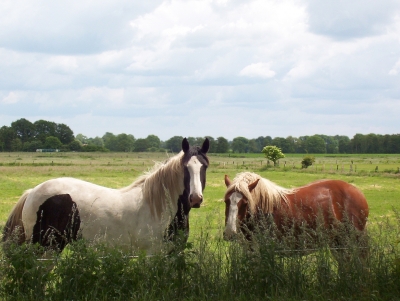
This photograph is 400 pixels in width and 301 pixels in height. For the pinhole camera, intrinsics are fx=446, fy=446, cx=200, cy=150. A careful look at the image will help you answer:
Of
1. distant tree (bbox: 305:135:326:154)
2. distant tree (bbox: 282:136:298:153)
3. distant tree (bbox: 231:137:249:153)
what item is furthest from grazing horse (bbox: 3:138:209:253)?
distant tree (bbox: 305:135:326:154)

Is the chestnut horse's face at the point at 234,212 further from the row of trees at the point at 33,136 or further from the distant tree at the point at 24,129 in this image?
the distant tree at the point at 24,129

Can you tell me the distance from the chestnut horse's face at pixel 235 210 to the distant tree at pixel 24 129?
346 ft

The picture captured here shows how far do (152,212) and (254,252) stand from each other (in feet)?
4.86

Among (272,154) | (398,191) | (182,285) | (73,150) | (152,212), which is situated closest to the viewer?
(182,285)

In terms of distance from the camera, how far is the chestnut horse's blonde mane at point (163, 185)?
6047 millimetres

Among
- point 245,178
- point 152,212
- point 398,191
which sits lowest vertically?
point 398,191

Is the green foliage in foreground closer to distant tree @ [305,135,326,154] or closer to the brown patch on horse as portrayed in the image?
the brown patch on horse

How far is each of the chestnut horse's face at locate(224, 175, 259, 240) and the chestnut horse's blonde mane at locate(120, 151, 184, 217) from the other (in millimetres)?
778

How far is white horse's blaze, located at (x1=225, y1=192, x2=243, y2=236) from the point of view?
6.04 m

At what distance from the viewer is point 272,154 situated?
53.2 meters

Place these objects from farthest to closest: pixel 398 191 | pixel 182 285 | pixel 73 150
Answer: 1. pixel 73 150
2. pixel 398 191
3. pixel 182 285

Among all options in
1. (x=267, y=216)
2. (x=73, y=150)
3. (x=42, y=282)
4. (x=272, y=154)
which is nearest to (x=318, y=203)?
(x=267, y=216)

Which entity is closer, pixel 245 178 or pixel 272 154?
pixel 245 178

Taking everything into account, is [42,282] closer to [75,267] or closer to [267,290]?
[75,267]
